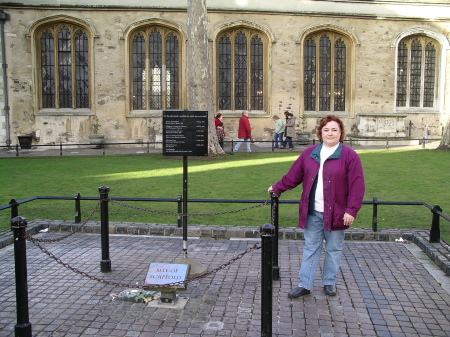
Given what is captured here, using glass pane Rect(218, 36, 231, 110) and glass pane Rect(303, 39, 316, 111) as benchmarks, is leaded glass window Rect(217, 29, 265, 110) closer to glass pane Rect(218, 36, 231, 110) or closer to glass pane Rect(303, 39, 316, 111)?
glass pane Rect(218, 36, 231, 110)

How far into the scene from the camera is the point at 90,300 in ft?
19.5

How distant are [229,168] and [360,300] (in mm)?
10464

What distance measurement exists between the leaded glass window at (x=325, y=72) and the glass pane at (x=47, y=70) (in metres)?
12.6

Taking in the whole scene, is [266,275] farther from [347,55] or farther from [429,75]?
[429,75]

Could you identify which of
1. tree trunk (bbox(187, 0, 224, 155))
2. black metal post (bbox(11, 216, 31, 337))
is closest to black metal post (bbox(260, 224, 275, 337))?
black metal post (bbox(11, 216, 31, 337))

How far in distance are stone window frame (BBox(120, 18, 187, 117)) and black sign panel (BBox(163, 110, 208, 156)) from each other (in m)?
19.1

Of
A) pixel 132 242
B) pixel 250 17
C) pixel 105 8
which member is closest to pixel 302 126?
pixel 250 17

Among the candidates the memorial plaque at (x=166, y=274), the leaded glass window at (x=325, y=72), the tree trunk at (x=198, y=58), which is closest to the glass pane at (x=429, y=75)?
the leaded glass window at (x=325, y=72)

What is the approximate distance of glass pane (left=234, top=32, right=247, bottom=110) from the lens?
87.6 feet

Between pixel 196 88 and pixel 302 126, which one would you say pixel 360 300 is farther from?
pixel 302 126

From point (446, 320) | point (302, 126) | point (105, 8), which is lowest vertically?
point (446, 320)

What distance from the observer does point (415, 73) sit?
28.4 m

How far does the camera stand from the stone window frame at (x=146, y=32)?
83.1 ft

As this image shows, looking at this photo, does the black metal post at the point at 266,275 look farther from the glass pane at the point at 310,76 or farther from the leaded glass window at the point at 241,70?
the glass pane at the point at 310,76
